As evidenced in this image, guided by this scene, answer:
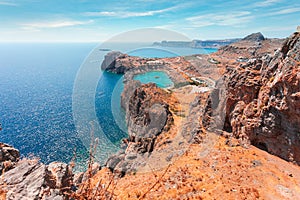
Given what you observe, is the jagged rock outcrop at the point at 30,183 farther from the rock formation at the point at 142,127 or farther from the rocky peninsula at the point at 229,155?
the rock formation at the point at 142,127

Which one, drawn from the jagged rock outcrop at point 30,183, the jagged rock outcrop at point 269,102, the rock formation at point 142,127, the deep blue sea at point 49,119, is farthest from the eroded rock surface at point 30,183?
the deep blue sea at point 49,119

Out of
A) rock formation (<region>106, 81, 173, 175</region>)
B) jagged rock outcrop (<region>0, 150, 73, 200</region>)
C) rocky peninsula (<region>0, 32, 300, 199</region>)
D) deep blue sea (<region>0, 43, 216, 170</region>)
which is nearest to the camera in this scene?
jagged rock outcrop (<region>0, 150, 73, 200</region>)

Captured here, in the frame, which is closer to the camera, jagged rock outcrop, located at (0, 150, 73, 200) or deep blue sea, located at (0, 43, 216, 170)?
jagged rock outcrop, located at (0, 150, 73, 200)

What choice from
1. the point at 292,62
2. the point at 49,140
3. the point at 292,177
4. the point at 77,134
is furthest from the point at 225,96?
the point at 49,140

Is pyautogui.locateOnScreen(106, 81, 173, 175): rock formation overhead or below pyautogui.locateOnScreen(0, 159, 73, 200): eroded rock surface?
below

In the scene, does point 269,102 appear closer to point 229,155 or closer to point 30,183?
point 229,155

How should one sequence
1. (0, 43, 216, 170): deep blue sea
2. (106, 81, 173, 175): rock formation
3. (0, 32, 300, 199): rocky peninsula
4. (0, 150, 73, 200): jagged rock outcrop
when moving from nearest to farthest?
(0, 150, 73, 200): jagged rock outcrop < (0, 32, 300, 199): rocky peninsula < (106, 81, 173, 175): rock formation < (0, 43, 216, 170): deep blue sea

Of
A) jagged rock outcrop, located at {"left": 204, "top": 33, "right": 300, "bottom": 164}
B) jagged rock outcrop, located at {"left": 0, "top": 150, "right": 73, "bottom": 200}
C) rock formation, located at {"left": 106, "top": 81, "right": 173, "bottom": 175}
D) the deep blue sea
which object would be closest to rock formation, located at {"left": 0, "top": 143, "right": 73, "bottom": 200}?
jagged rock outcrop, located at {"left": 0, "top": 150, "right": 73, "bottom": 200}

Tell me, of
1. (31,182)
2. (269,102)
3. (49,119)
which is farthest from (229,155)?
(49,119)

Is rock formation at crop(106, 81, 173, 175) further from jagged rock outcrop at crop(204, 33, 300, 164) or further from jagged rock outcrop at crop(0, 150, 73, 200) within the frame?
jagged rock outcrop at crop(204, 33, 300, 164)
